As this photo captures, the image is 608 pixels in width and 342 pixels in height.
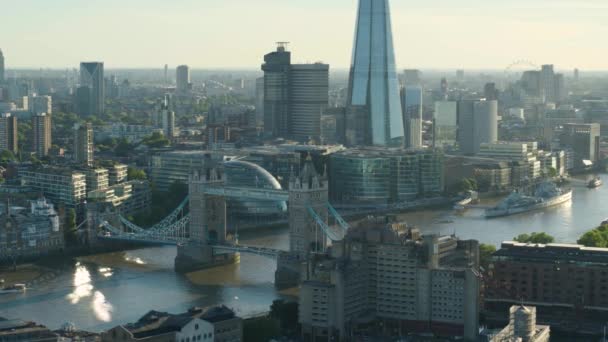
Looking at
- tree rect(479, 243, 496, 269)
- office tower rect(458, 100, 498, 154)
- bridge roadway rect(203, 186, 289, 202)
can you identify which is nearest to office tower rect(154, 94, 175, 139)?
office tower rect(458, 100, 498, 154)

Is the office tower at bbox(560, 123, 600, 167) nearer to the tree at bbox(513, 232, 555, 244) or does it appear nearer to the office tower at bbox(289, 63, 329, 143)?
the office tower at bbox(289, 63, 329, 143)

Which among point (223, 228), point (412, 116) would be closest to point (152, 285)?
point (223, 228)

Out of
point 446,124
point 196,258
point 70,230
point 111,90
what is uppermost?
point 111,90

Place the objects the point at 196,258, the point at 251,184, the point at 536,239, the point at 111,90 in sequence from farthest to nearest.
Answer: the point at 111,90 → the point at 251,184 → the point at 196,258 → the point at 536,239

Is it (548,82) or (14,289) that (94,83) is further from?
(14,289)

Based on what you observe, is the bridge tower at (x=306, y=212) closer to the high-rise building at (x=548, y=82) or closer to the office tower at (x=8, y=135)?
the office tower at (x=8, y=135)

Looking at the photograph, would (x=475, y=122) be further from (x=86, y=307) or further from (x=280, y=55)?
(x=86, y=307)
